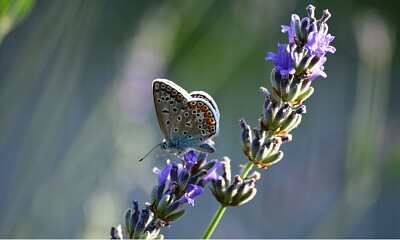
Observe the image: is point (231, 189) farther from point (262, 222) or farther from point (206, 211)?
point (206, 211)

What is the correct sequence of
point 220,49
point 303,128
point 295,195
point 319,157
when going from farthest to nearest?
point 303,128
point 319,157
point 295,195
point 220,49

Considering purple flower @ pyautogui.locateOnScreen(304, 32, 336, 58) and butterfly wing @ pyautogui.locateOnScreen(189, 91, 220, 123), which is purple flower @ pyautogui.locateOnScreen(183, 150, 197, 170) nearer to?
butterfly wing @ pyautogui.locateOnScreen(189, 91, 220, 123)

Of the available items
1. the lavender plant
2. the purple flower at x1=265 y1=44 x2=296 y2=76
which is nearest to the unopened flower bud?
the lavender plant

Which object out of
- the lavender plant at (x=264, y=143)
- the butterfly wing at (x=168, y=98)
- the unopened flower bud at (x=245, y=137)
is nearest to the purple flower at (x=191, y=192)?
the lavender plant at (x=264, y=143)

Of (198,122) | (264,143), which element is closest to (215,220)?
(264,143)

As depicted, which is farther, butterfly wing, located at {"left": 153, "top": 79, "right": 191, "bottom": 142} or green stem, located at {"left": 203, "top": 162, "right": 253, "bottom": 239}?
butterfly wing, located at {"left": 153, "top": 79, "right": 191, "bottom": 142}

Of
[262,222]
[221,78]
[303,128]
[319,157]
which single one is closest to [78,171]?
[221,78]

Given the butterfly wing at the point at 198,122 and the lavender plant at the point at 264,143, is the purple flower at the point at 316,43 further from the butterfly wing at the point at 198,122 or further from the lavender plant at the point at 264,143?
the butterfly wing at the point at 198,122
